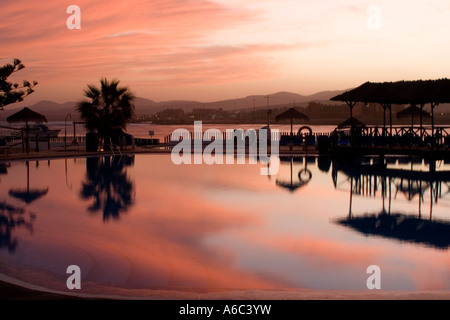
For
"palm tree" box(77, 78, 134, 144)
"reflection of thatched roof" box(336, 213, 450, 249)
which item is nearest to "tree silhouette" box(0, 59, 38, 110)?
"palm tree" box(77, 78, 134, 144)

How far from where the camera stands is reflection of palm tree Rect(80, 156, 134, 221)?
13539 mm

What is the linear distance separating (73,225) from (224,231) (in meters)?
3.19

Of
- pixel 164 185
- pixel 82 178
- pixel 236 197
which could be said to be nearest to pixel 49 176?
pixel 82 178

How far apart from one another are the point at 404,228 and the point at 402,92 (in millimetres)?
13736

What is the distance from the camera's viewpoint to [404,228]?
36.2ft

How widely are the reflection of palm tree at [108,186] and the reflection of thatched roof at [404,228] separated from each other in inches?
211

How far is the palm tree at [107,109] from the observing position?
98.0ft

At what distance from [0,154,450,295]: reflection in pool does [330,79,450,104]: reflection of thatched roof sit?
135 inches

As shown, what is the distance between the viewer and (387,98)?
2350cm

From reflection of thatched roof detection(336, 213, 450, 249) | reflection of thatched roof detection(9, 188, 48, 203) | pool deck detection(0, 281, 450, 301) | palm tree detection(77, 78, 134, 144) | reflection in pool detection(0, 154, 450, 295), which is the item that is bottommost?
reflection of thatched roof detection(336, 213, 450, 249)
